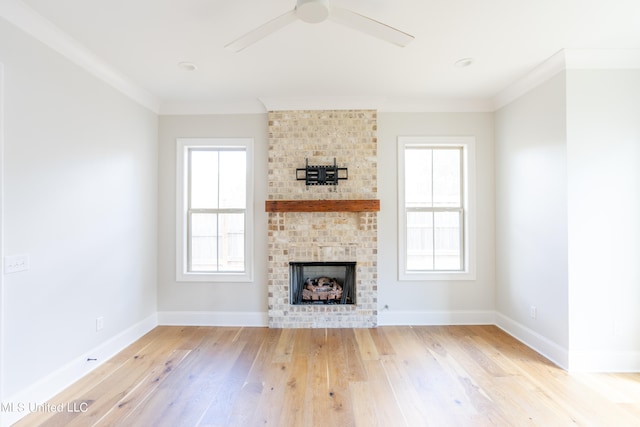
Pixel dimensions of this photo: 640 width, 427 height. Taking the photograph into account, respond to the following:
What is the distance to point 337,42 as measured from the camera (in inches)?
93.5

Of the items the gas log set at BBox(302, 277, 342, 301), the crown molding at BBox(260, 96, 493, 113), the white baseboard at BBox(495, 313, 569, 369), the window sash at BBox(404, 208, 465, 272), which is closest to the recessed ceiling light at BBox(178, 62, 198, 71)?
the crown molding at BBox(260, 96, 493, 113)

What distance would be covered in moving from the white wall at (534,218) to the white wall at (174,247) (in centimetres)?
283

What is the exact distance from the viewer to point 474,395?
2.22 m

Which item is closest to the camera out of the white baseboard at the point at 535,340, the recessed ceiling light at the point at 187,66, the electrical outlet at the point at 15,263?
the electrical outlet at the point at 15,263

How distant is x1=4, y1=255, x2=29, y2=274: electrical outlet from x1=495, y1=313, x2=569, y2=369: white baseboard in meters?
4.25

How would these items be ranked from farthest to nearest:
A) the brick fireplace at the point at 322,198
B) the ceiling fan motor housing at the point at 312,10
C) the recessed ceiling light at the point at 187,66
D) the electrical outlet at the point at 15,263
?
the brick fireplace at the point at 322,198, the recessed ceiling light at the point at 187,66, the electrical outlet at the point at 15,263, the ceiling fan motor housing at the point at 312,10

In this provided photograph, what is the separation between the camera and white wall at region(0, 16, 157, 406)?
197 cm

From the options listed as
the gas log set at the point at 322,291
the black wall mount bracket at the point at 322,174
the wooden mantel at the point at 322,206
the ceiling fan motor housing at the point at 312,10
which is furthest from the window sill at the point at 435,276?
the ceiling fan motor housing at the point at 312,10

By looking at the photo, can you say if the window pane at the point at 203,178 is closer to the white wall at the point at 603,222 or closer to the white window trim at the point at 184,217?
the white window trim at the point at 184,217

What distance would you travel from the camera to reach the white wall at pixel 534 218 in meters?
2.64

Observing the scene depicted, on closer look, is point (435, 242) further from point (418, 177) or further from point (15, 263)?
point (15, 263)

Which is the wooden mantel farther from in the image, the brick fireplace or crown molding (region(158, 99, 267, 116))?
crown molding (region(158, 99, 267, 116))

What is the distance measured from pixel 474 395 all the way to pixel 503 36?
2.74 meters

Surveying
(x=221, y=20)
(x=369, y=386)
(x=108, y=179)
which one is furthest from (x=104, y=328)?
(x=221, y=20)
